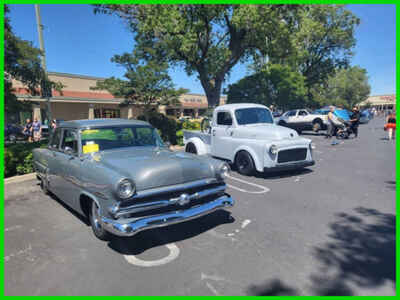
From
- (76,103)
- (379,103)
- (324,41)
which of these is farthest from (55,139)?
(379,103)

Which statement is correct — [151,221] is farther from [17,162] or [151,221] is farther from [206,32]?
[206,32]

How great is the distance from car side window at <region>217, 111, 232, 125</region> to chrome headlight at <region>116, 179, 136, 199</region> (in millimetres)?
4954

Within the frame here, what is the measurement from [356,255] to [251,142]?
387cm

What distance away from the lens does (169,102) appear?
1552 cm

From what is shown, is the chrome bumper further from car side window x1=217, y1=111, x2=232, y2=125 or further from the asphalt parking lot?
car side window x1=217, y1=111, x2=232, y2=125

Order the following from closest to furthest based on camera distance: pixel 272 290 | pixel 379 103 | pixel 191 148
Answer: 1. pixel 272 290
2. pixel 191 148
3. pixel 379 103

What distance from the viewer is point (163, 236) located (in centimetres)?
359

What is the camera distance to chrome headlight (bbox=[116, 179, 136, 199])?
2.85m

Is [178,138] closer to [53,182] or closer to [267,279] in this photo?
[53,182]

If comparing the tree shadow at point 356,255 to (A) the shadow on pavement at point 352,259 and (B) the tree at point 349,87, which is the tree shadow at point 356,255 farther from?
(B) the tree at point 349,87

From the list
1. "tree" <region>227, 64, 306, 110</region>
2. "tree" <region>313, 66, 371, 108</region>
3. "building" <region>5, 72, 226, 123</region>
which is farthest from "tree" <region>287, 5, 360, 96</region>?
Answer: "tree" <region>313, 66, 371, 108</region>

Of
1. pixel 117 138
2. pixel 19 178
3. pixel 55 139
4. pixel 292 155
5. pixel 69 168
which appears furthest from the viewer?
pixel 19 178

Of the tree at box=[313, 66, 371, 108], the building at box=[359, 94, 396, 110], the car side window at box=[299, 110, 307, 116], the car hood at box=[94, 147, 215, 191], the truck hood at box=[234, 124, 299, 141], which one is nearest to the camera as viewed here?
the car hood at box=[94, 147, 215, 191]

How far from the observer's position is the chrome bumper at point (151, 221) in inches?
112
